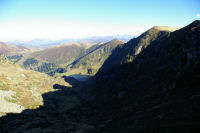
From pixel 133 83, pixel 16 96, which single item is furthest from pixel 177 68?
pixel 16 96

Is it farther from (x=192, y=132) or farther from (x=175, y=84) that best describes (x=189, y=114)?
(x=175, y=84)

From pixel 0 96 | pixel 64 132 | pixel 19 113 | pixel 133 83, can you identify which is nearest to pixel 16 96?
pixel 0 96

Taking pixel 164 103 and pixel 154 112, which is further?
pixel 164 103

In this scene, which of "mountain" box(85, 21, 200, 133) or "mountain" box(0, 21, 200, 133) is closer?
"mountain" box(85, 21, 200, 133)

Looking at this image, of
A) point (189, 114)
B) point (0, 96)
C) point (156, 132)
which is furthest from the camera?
point (0, 96)

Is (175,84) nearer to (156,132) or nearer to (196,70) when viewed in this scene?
(196,70)

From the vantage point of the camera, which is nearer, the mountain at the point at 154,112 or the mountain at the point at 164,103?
the mountain at the point at 164,103

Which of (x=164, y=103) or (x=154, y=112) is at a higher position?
(x=164, y=103)

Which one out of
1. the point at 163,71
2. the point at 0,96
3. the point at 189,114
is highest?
the point at 163,71

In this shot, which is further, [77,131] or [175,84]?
[175,84]

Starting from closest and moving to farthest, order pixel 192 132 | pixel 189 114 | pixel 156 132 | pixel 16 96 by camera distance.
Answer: pixel 192 132 → pixel 156 132 → pixel 189 114 → pixel 16 96

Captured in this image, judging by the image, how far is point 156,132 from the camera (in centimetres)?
2964

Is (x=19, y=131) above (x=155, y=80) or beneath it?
beneath

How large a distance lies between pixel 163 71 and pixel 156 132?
203 feet
